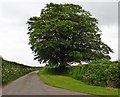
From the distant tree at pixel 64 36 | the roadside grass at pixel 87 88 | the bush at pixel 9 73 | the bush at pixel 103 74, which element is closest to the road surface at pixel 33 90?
the roadside grass at pixel 87 88

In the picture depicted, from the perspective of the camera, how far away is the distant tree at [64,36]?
6078cm

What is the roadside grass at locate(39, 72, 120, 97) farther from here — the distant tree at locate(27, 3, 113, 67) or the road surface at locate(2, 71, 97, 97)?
the distant tree at locate(27, 3, 113, 67)

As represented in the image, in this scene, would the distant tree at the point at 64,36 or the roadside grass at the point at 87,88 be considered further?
the distant tree at the point at 64,36

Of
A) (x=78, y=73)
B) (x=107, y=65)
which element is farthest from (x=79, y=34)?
(x=107, y=65)

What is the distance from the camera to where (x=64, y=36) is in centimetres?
6281

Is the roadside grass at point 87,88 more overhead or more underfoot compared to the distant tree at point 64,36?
more underfoot

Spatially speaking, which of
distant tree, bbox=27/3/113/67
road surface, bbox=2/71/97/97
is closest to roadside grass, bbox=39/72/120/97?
road surface, bbox=2/71/97/97

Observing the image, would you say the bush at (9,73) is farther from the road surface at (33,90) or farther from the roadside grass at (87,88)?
the roadside grass at (87,88)

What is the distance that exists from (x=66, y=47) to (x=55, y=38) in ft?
9.21

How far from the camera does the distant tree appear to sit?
2393 inches

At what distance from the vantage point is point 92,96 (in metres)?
21.5

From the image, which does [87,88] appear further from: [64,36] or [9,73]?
[64,36]

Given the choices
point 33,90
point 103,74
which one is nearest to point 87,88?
point 33,90

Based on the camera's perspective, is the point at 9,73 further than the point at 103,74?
Yes
